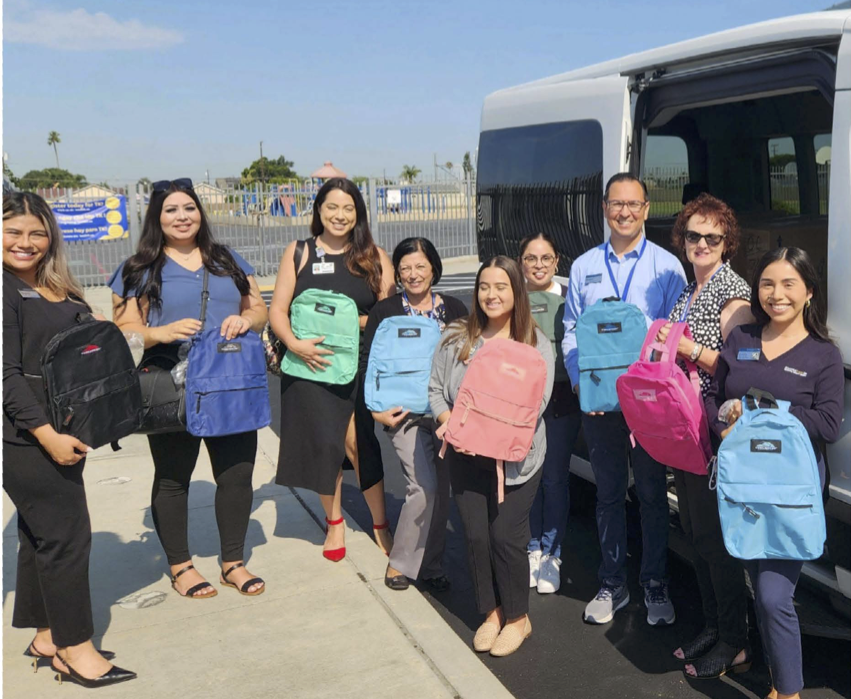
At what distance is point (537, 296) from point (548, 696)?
1745mm

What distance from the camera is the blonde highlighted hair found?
10.8 ft

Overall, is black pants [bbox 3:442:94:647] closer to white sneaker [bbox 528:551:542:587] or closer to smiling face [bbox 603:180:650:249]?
white sneaker [bbox 528:551:542:587]

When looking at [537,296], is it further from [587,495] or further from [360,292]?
[587,495]

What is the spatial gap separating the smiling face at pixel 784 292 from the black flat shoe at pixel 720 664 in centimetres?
138

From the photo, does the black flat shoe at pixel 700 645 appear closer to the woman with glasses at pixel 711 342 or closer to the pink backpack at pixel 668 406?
the woman with glasses at pixel 711 342

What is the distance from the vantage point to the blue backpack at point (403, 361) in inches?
156

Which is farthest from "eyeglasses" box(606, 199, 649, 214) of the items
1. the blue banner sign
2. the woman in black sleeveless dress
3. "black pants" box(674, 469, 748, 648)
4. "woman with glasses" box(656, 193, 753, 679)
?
the blue banner sign

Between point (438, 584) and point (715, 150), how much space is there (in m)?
3.26

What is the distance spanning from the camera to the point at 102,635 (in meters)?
3.89

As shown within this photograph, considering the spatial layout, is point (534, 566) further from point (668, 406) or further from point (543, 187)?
point (543, 187)

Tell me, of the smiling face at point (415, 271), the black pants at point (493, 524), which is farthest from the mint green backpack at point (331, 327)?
the black pants at point (493, 524)

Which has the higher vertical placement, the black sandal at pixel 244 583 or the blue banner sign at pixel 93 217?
the blue banner sign at pixel 93 217

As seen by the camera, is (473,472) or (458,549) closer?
(473,472)

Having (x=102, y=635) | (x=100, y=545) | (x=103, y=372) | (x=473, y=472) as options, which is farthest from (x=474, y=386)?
(x=100, y=545)
